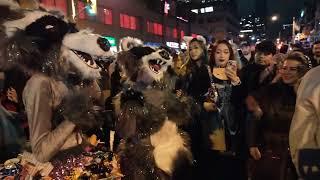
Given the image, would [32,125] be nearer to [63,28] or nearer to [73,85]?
[73,85]

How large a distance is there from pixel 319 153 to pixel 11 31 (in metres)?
2.32

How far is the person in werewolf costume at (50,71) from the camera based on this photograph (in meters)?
2.40

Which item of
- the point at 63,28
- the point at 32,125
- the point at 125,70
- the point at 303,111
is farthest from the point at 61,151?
the point at 125,70

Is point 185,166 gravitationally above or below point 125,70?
below

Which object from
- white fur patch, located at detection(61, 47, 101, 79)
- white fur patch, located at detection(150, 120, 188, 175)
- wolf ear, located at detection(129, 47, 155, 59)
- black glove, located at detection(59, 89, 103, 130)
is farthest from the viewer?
wolf ear, located at detection(129, 47, 155, 59)

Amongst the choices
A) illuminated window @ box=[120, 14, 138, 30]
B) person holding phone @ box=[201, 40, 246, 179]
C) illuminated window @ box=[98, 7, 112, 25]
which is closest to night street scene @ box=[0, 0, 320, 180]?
person holding phone @ box=[201, 40, 246, 179]

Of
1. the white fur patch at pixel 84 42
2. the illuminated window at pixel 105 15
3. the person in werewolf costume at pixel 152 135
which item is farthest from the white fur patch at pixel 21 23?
the illuminated window at pixel 105 15

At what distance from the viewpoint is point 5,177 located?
2568mm

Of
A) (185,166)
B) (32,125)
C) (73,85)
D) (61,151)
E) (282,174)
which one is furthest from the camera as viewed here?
(282,174)

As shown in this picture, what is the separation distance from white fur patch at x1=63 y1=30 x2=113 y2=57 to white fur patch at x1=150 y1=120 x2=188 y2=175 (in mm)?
868

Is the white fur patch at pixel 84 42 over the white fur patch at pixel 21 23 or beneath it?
beneath

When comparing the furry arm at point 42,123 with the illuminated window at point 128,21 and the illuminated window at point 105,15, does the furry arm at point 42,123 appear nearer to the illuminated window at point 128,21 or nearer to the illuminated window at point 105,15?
the illuminated window at point 105,15

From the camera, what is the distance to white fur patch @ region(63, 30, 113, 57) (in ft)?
8.94

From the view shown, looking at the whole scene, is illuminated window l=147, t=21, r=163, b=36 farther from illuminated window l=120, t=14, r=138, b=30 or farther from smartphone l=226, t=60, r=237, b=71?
smartphone l=226, t=60, r=237, b=71
